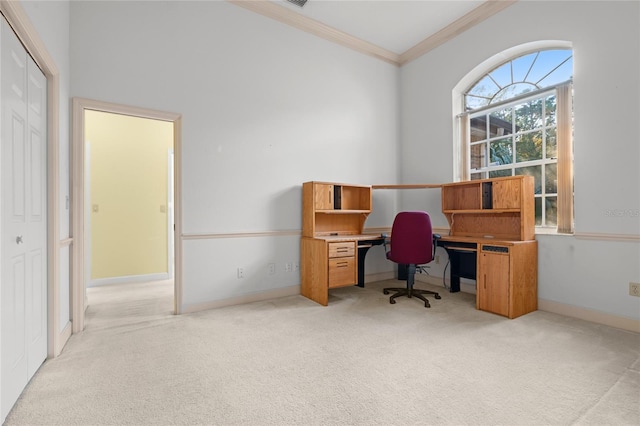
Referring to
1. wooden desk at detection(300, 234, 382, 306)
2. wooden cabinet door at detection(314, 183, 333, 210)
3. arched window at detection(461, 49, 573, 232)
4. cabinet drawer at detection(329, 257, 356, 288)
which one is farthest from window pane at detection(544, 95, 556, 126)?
cabinet drawer at detection(329, 257, 356, 288)

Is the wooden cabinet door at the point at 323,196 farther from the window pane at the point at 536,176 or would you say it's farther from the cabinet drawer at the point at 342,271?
the window pane at the point at 536,176

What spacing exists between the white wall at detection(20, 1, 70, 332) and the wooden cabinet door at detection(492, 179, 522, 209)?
4.20m

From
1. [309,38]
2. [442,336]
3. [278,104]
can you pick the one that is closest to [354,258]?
[442,336]

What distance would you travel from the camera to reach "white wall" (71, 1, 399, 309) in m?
3.10

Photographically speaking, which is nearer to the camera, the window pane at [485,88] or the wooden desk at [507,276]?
the wooden desk at [507,276]

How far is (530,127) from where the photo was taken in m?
3.79

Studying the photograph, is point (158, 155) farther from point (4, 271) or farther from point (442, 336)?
point (442, 336)

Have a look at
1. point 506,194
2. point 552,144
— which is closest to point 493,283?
point 506,194

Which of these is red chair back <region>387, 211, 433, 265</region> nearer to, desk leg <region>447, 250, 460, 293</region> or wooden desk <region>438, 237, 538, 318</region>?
wooden desk <region>438, 237, 538, 318</region>

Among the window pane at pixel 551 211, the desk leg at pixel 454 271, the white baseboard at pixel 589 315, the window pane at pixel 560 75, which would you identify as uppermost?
the window pane at pixel 560 75

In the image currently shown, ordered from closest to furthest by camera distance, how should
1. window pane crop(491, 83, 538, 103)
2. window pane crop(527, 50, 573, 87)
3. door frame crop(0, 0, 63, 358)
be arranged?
door frame crop(0, 0, 63, 358), window pane crop(527, 50, 573, 87), window pane crop(491, 83, 538, 103)

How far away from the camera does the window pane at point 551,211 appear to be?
3525 millimetres

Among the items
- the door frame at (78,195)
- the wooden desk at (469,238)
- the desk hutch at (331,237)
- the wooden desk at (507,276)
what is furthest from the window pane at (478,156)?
the door frame at (78,195)

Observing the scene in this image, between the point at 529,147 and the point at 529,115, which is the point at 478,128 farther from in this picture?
the point at 529,147
